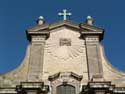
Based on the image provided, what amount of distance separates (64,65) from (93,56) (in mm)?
1806

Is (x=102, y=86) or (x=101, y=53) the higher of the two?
(x=101, y=53)

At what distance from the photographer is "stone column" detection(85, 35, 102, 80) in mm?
22859

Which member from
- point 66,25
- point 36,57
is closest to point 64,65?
point 36,57

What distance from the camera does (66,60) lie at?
23531mm

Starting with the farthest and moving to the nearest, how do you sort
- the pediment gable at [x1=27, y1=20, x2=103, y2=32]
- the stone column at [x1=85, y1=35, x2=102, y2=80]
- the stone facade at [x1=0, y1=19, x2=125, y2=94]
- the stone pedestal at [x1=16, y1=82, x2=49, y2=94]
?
the pediment gable at [x1=27, y1=20, x2=103, y2=32]
the stone column at [x1=85, y1=35, x2=102, y2=80]
the stone facade at [x1=0, y1=19, x2=125, y2=94]
the stone pedestal at [x1=16, y1=82, x2=49, y2=94]

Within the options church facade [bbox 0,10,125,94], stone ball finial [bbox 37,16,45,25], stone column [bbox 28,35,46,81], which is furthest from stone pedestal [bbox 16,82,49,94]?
stone ball finial [bbox 37,16,45,25]

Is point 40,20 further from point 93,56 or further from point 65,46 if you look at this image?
point 93,56

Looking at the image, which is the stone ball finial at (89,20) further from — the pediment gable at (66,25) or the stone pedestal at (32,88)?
the stone pedestal at (32,88)

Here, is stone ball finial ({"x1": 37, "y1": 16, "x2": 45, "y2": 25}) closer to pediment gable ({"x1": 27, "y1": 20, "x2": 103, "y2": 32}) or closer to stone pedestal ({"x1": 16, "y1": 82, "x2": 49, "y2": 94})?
pediment gable ({"x1": 27, "y1": 20, "x2": 103, "y2": 32})

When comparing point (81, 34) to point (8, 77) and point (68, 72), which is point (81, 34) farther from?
point (8, 77)

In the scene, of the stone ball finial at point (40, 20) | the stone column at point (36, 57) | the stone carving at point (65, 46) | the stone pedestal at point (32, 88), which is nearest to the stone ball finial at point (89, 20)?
the stone carving at point (65, 46)

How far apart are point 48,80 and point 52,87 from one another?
0.54m

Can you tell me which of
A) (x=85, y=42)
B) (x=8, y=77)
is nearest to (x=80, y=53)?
(x=85, y=42)

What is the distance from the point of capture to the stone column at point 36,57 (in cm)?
2263
